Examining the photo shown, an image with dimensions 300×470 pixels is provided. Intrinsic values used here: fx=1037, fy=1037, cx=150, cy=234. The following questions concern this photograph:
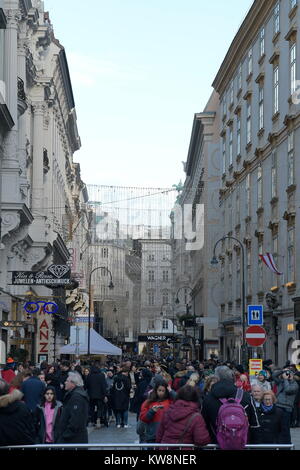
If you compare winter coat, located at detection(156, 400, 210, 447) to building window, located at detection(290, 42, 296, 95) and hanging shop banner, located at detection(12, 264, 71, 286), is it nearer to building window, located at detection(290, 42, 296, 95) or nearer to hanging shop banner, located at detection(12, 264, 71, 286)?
hanging shop banner, located at detection(12, 264, 71, 286)

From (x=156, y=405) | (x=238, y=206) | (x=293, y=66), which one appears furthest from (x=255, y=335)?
(x=238, y=206)

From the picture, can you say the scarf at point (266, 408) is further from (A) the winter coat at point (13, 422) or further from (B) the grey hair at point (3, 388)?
(B) the grey hair at point (3, 388)

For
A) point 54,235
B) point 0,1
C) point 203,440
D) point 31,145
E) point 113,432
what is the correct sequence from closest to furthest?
point 203,440 < point 113,432 < point 0,1 < point 31,145 < point 54,235

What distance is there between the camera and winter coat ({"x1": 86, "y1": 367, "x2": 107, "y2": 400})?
88.5 ft

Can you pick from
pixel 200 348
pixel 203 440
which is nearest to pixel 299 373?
pixel 203 440

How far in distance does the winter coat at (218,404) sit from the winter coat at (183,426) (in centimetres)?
104

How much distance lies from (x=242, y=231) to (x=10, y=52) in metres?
18.8

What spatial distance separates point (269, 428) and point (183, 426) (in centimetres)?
214

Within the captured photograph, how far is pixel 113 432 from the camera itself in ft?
84.3

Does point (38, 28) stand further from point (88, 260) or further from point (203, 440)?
point (88, 260)

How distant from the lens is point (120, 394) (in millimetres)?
27016

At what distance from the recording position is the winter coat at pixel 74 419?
13.2m

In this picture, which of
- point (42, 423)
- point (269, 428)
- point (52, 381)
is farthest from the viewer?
point (52, 381)

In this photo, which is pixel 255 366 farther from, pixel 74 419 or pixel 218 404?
pixel 218 404
